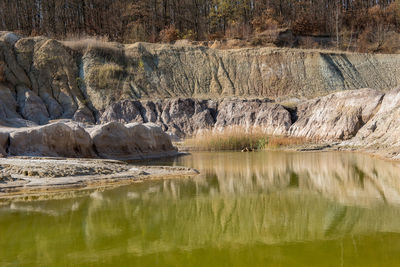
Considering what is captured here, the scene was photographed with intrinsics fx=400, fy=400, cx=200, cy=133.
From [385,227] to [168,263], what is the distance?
4.07 meters

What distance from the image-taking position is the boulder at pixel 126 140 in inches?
911

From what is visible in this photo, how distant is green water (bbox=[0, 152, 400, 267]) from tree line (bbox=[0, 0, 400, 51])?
5660cm

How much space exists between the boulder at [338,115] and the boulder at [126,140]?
1372 centimetres

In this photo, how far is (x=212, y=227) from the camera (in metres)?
7.57

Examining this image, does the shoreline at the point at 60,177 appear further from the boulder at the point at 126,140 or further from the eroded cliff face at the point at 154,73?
the eroded cliff face at the point at 154,73

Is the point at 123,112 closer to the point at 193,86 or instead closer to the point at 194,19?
the point at 193,86

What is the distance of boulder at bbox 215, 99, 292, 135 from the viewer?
38.2 meters

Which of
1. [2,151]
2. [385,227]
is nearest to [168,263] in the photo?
[385,227]

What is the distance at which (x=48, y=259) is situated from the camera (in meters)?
5.93

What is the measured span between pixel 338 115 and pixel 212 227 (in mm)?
28370

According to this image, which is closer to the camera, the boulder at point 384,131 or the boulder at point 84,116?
the boulder at point 384,131

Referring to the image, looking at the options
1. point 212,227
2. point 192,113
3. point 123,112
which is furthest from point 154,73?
point 212,227

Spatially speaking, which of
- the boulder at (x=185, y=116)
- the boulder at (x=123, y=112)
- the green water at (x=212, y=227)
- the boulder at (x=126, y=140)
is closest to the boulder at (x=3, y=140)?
the boulder at (x=126, y=140)

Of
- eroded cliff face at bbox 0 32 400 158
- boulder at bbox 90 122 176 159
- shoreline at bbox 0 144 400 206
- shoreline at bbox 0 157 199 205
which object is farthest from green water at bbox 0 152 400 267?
eroded cliff face at bbox 0 32 400 158
